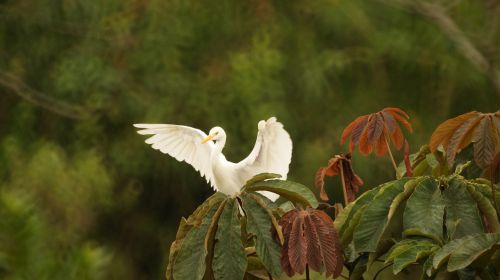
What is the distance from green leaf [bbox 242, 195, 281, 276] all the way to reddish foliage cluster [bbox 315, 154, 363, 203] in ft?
0.86

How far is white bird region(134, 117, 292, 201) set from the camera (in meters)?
2.37

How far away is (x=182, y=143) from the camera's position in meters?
2.67

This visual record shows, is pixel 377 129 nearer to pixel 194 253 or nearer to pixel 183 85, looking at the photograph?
pixel 194 253

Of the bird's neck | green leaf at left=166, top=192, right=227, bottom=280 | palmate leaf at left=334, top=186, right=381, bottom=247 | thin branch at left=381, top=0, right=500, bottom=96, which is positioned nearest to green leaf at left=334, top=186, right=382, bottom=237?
palmate leaf at left=334, top=186, right=381, bottom=247

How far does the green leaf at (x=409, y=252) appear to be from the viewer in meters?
1.60

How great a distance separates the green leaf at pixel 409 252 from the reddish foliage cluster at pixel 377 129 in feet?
0.74

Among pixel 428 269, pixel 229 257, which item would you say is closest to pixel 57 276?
pixel 229 257

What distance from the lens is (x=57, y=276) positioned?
1.92 m

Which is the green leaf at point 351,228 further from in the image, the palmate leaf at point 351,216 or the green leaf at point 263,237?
the green leaf at point 263,237

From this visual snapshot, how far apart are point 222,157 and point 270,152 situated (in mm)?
148

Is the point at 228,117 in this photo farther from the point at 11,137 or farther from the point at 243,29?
the point at 11,137

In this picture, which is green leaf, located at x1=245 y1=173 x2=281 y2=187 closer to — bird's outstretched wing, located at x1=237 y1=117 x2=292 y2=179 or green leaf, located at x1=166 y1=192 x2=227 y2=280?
green leaf, located at x1=166 y1=192 x2=227 y2=280

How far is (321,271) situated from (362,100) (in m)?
Result: 3.01

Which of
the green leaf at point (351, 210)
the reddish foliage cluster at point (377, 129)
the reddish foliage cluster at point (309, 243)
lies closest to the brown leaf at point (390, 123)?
the reddish foliage cluster at point (377, 129)
